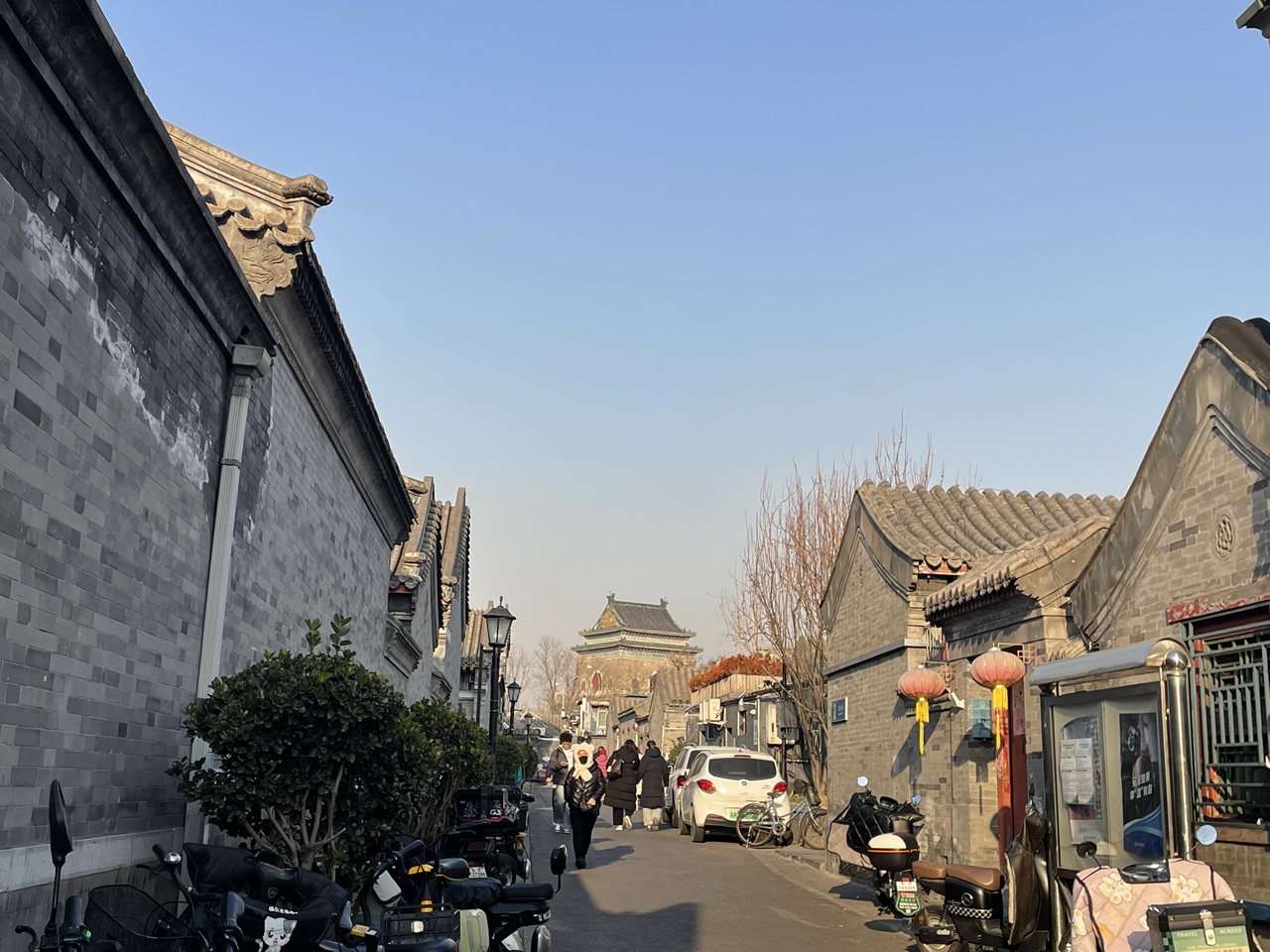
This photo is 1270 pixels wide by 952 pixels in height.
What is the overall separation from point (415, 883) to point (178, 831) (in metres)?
1.87

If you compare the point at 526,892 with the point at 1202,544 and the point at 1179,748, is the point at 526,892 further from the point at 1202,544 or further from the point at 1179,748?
the point at 1202,544

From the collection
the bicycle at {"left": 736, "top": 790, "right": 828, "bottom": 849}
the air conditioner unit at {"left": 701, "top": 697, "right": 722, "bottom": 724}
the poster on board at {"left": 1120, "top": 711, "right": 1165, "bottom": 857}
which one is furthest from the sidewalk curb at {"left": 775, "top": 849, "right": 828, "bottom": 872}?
the air conditioner unit at {"left": 701, "top": 697, "right": 722, "bottom": 724}

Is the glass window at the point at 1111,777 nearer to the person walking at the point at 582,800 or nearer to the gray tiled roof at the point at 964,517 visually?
the person walking at the point at 582,800

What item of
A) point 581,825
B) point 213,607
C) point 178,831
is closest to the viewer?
point 178,831

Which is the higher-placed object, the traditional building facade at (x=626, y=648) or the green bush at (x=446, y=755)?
the traditional building facade at (x=626, y=648)

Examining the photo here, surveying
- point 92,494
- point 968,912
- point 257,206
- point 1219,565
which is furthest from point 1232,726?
point 257,206

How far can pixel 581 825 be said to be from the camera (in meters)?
15.5

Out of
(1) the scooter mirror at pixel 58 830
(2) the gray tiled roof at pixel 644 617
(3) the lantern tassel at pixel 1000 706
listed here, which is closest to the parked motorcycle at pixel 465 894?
(1) the scooter mirror at pixel 58 830

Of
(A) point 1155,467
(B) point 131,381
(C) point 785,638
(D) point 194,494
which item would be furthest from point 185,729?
(C) point 785,638

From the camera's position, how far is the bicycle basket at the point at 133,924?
4098mm

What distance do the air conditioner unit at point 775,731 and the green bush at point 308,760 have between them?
848 inches

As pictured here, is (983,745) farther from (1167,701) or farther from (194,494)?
(194,494)

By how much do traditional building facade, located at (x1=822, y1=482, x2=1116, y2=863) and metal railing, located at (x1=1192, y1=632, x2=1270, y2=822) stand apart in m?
2.97

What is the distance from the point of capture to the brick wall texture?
17.1 feet
